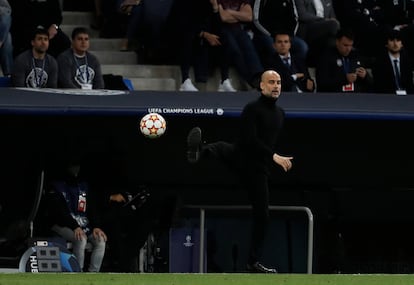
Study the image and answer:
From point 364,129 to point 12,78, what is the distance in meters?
3.82

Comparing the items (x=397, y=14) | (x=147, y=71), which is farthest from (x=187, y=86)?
(x=397, y=14)

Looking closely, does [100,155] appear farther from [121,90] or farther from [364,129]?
[364,129]

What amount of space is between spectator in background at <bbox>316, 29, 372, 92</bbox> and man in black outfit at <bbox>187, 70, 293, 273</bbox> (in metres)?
2.34

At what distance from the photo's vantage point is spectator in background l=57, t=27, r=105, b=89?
14.1 metres

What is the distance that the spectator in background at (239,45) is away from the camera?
1488cm

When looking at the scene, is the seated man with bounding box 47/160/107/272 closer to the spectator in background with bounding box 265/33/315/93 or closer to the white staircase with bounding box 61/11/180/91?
the white staircase with bounding box 61/11/180/91

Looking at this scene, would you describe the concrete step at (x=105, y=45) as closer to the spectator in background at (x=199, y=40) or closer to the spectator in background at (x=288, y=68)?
the spectator in background at (x=199, y=40)

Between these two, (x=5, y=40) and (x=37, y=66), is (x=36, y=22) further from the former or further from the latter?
(x=37, y=66)

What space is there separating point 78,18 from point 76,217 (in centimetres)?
353

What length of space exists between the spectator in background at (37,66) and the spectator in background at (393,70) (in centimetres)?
352

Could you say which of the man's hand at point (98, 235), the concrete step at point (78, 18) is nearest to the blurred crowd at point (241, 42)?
the concrete step at point (78, 18)

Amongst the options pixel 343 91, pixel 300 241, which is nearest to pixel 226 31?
pixel 343 91

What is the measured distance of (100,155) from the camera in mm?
14125

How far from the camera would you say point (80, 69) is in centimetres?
1412
